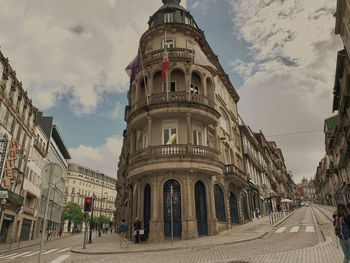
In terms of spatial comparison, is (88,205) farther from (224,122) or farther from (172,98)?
(224,122)

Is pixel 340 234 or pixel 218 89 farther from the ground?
pixel 218 89

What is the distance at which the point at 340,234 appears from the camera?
6734mm

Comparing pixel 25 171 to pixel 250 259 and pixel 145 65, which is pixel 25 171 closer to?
pixel 145 65

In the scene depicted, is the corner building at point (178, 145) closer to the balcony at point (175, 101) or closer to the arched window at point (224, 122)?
the balcony at point (175, 101)

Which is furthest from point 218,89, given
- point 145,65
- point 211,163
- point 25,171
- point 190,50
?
point 25,171

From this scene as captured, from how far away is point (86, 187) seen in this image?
4075 inches

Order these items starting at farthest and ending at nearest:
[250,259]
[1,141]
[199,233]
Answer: [1,141] < [199,233] < [250,259]

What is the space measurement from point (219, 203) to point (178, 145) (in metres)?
6.71

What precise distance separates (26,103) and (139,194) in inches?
934

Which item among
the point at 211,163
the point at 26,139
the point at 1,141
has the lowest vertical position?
the point at 211,163

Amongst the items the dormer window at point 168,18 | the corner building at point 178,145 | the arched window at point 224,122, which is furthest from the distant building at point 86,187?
the dormer window at point 168,18

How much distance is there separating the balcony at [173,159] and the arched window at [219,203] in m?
2.62

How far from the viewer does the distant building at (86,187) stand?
9625 cm

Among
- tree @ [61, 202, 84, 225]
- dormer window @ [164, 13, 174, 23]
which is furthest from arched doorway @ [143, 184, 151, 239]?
tree @ [61, 202, 84, 225]
